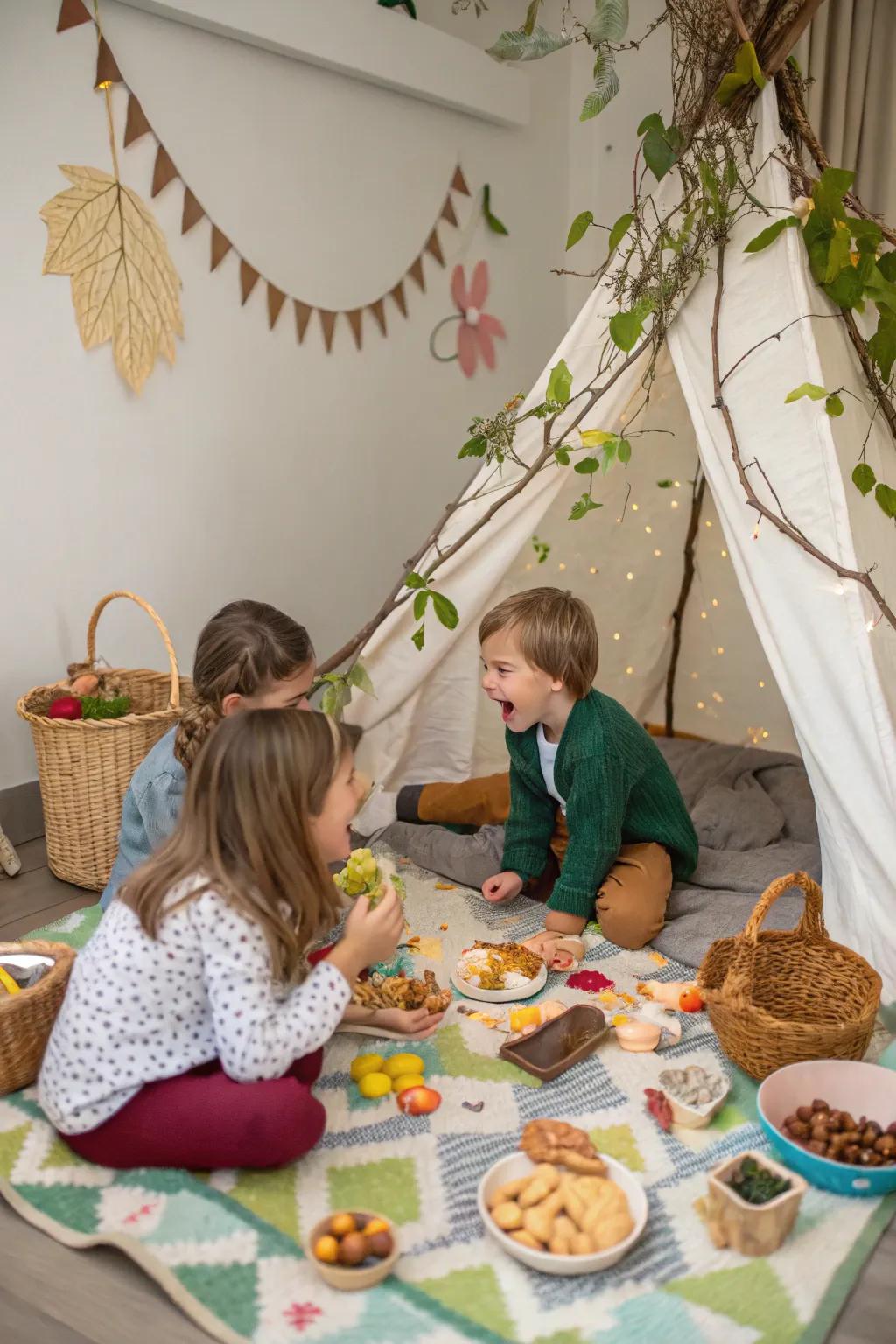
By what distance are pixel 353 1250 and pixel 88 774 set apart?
1414 millimetres

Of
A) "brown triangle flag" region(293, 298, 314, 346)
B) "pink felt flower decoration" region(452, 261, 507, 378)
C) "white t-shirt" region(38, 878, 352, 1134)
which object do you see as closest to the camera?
"white t-shirt" region(38, 878, 352, 1134)

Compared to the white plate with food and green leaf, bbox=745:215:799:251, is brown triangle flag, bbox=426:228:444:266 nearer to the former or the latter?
green leaf, bbox=745:215:799:251

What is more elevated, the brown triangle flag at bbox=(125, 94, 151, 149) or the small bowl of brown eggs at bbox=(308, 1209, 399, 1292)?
the brown triangle flag at bbox=(125, 94, 151, 149)

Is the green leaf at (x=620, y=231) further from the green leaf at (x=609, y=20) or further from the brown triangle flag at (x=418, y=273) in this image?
the brown triangle flag at (x=418, y=273)

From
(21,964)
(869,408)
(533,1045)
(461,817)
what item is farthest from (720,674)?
(21,964)

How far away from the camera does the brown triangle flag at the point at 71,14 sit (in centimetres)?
260

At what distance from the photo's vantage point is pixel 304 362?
3.30m

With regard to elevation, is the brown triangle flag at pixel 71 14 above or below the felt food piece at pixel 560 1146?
above

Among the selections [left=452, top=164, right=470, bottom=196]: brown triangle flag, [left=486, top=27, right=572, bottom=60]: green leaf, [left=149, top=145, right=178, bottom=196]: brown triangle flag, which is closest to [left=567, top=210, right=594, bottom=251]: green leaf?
[left=486, top=27, right=572, bottom=60]: green leaf

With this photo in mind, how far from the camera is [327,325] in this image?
3.34m

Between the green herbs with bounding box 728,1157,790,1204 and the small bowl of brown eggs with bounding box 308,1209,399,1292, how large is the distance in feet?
1.48

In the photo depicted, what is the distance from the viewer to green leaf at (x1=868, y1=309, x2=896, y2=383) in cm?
208

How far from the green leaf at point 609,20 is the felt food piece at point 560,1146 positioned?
187cm

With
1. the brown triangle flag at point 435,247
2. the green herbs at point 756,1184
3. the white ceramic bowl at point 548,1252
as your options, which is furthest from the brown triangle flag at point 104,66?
the green herbs at point 756,1184
